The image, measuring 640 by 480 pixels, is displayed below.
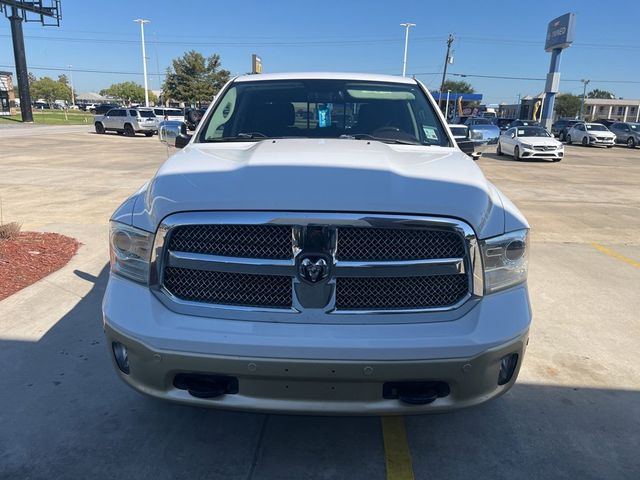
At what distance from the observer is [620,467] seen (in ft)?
8.61

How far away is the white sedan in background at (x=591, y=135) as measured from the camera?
3384cm

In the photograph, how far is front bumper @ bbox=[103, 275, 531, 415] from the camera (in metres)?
2.11

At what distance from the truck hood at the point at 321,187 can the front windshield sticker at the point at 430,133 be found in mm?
1011

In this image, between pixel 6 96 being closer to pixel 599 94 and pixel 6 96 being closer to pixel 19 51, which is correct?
pixel 19 51

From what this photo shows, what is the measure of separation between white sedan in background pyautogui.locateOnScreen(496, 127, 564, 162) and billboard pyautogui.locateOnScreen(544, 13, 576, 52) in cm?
1455

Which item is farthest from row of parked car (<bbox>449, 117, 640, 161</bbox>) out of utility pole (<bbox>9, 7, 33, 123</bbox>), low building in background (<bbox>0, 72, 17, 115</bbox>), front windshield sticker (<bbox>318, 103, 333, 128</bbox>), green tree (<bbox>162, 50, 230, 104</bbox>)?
low building in background (<bbox>0, 72, 17, 115</bbox>)

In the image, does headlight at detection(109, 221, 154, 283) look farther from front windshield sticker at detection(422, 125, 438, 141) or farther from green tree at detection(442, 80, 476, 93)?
green tree at detection(442, 80, 476, 93)

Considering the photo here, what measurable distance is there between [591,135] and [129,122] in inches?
1192

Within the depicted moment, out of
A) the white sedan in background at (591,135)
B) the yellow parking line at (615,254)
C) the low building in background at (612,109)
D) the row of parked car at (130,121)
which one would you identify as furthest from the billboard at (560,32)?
the low building in background at (612,109)

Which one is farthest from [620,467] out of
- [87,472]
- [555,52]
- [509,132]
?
[555,52]

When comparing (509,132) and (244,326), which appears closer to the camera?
(244,326)

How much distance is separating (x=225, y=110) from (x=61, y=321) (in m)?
2.18

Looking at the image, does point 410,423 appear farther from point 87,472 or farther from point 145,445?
point 87,472

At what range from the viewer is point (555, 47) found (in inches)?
→ 1350
